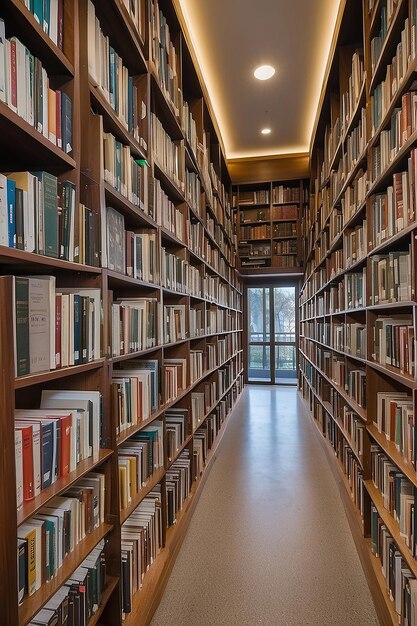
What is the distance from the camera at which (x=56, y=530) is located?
3.48 ft

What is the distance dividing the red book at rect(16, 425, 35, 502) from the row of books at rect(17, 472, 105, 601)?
103 mm

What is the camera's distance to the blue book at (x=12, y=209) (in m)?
0.93

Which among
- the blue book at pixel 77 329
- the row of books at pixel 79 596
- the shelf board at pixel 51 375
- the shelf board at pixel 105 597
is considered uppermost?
the blue book at pixel 77 329

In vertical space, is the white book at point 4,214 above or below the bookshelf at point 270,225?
below

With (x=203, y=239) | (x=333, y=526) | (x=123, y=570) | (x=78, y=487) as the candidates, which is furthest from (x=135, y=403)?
(x=203, y=239)

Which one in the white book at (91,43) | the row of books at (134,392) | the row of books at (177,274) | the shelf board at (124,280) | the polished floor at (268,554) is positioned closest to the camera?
the white book at (91,43)

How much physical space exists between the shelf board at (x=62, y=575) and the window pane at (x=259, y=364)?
6629 mm

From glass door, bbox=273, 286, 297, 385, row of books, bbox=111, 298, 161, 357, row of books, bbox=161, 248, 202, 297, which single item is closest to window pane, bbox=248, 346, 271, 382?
glass door, bbox=273, 286, 297, 385

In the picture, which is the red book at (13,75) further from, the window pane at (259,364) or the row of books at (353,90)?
the window pane at (259,364)

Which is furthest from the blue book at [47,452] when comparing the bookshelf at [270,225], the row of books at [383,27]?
the bookshelf at [270,225]

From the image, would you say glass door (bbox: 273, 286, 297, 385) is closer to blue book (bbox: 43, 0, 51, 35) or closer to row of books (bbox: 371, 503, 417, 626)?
row of books (bbox: 371, 503, 417, 626)

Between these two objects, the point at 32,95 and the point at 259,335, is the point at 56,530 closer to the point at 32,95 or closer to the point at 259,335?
the point at 32,95

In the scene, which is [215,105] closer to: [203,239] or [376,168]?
[203,239]

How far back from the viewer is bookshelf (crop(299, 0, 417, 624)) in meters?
1.51
